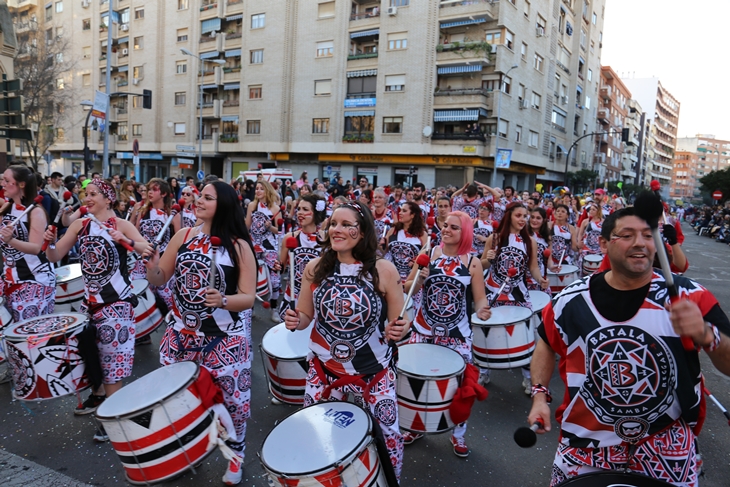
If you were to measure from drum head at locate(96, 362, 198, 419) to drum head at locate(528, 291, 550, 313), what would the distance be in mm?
3815

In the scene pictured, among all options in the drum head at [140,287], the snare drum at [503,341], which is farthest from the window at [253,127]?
the snare drum at [503,341]

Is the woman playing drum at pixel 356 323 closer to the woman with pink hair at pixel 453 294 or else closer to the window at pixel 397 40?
the woman with pink hair at pixel 453 294

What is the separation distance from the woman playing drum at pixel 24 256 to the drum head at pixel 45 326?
894 millimetres

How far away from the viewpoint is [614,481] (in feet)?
6.50

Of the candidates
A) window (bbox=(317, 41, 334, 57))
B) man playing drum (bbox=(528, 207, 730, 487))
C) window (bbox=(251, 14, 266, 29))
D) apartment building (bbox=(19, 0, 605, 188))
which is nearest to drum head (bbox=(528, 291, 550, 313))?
man playing drum (bbox=(528, 207, 730, 487))

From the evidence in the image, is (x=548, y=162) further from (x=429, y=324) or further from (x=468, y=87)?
(x=429, y=324)

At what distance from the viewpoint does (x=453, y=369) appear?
3.54 m

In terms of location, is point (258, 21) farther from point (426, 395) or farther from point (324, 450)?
point (324, 450)

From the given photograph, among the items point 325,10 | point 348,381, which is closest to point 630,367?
point 348,381

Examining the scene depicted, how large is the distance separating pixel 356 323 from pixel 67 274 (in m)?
4.62

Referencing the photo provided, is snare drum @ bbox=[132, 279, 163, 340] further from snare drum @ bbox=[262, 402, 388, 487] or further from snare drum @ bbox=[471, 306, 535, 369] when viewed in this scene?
snare drum @ bbox=[471, 306, 535, 369]

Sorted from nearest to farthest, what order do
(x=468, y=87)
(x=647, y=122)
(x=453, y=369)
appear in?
1. (x=453, y=369)
2. (x=468, y=87)
3. (x=647, y=122)

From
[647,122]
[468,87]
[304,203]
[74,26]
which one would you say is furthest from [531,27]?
[647,122]

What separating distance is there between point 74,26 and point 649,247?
6380cm
